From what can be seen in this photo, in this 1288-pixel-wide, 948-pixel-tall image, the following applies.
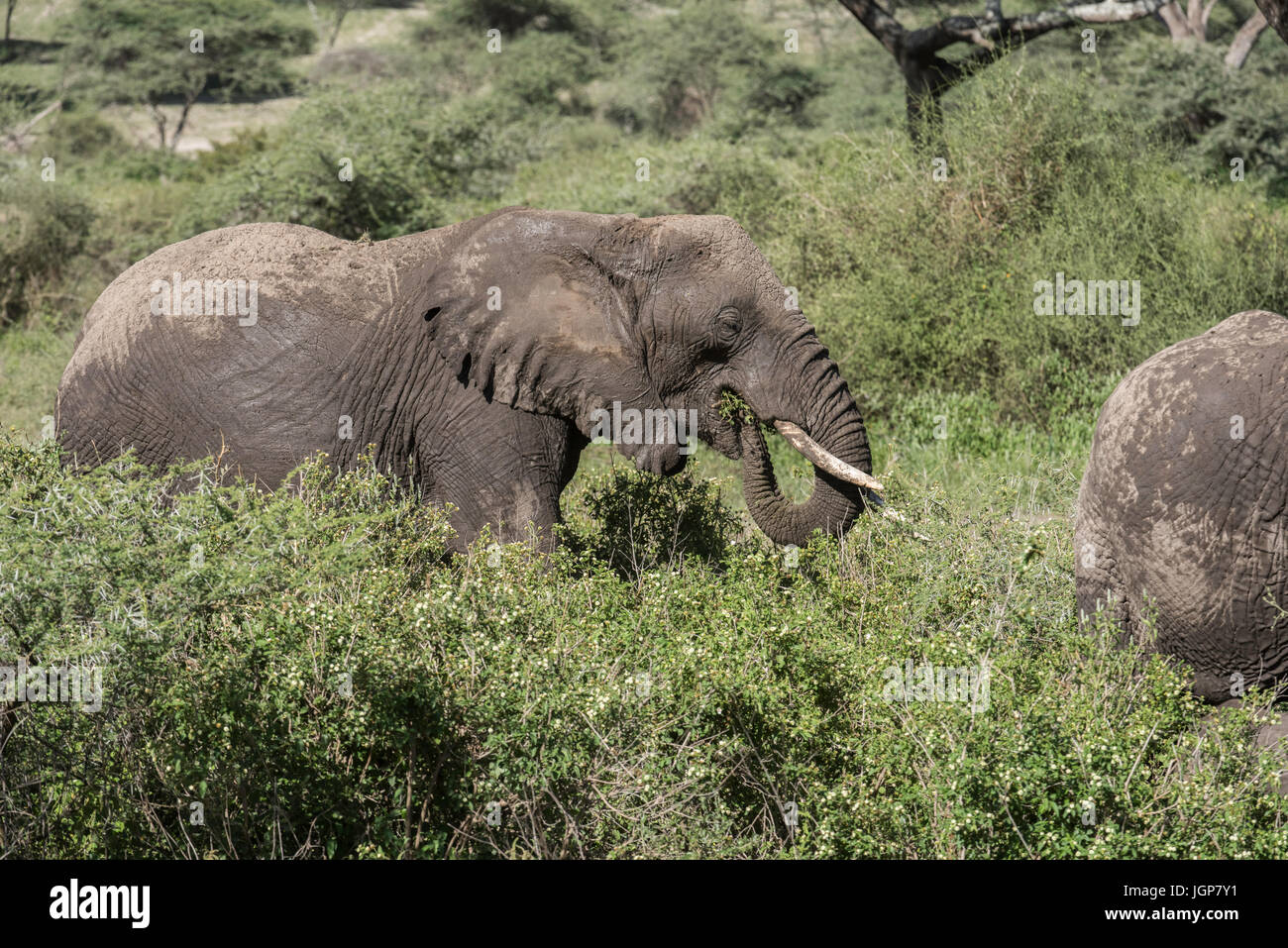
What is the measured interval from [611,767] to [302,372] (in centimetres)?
297

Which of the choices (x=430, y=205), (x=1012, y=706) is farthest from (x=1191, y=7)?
(x=1012, y=706)

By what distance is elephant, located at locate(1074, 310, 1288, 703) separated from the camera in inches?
206

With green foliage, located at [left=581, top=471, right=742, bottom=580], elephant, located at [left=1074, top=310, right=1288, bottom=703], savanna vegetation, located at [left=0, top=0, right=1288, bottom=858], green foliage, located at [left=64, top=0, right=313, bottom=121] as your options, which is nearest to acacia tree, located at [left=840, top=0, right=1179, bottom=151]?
savanna vegetation, located at [left=0, top=0, right=1288, bottom=858]

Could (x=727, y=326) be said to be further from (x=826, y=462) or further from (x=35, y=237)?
(x=35, y=237)

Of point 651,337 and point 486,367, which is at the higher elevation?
point 651,337

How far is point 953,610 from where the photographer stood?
658 centimetres

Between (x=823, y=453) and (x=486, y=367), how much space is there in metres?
1.68

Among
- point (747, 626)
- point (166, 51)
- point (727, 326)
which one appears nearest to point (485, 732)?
point (747, 626)

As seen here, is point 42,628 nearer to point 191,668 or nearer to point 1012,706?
point 191,668

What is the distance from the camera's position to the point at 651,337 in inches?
265

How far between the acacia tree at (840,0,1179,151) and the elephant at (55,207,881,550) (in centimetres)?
829

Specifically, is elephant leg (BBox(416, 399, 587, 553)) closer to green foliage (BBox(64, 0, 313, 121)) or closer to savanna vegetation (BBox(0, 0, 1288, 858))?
savanna vegetation (BBox(0, 0, 1288, 858))

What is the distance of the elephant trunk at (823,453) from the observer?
21.6ft
